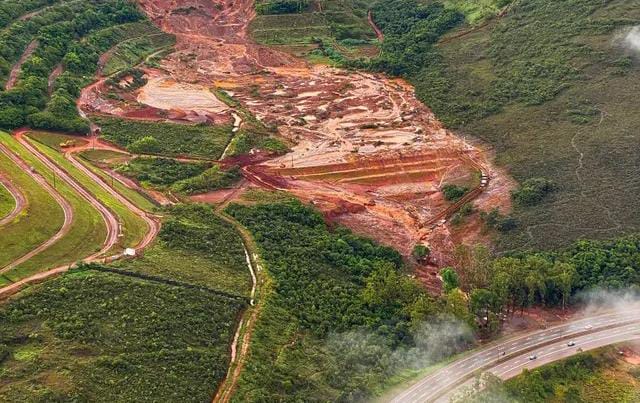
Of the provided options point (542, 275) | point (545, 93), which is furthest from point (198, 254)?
point (545, 93)

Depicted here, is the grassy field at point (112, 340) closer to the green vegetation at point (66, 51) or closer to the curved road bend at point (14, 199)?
the curved road bend at point (14, 199)

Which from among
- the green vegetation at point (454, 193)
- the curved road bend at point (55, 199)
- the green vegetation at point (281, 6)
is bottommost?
the green vegetation at point (454, 193)

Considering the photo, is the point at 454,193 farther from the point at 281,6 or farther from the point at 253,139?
the point at 281,6

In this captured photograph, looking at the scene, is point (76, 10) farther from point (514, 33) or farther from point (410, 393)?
point (410, 393)

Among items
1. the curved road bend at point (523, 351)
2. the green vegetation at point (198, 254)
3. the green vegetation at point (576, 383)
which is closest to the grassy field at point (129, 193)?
the green vegetation at point (198, 254)

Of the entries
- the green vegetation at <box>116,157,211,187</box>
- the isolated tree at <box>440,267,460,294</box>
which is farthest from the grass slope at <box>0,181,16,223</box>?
the isolated tree at <box>440,267,460,294</box>

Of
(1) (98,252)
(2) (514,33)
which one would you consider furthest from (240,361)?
(2) (514,33)
